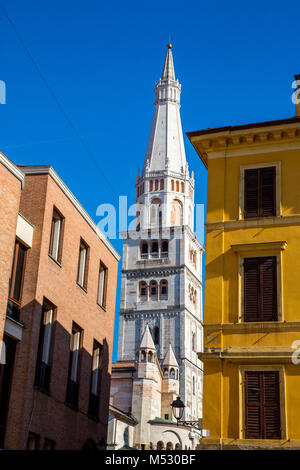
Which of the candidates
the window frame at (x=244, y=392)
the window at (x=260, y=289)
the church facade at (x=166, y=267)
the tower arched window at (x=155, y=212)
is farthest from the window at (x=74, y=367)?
the tower arched window at (x=155, y=212)

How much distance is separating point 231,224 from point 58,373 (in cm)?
802

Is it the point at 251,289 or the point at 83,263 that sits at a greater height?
the point at 83,263

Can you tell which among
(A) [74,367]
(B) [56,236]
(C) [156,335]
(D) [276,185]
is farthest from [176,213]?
(D) [276,185]

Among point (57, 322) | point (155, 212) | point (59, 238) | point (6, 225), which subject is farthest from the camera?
point (155, 212)

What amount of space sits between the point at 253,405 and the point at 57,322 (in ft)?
25.0

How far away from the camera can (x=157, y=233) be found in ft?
341

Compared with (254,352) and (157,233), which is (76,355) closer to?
(254,352)

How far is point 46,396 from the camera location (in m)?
23.3

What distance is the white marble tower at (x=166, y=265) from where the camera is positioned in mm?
97312

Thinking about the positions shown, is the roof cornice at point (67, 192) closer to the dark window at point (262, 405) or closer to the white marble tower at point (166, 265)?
the dark window at point (262, 405)

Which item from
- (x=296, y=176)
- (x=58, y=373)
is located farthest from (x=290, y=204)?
(x=58, y=373)

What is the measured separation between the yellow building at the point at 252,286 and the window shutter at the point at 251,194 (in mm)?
35

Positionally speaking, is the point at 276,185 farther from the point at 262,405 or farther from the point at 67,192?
the point at 67,192

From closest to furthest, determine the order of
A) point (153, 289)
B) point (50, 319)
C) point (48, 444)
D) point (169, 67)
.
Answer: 1. point (48, 444)
2. point (50, 319)
3. point (153, 289)
4. point (169, 67)
